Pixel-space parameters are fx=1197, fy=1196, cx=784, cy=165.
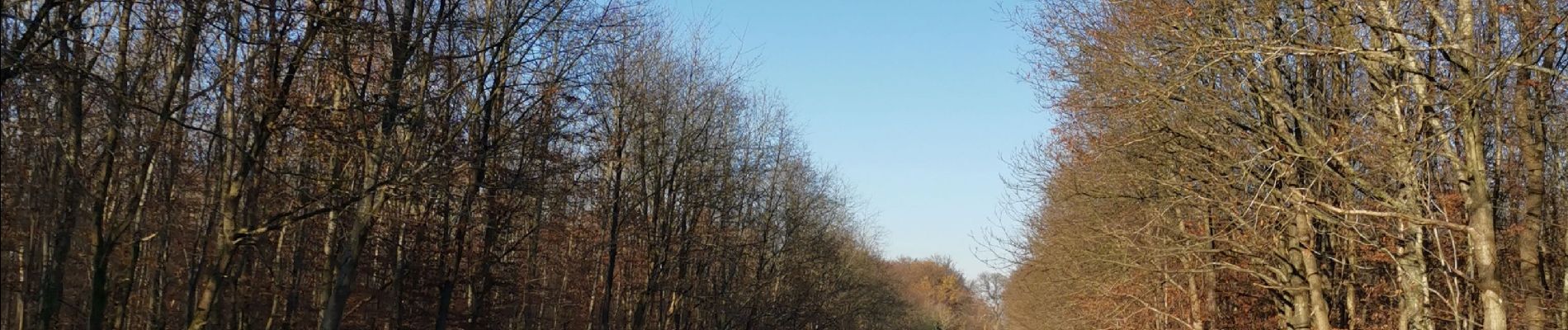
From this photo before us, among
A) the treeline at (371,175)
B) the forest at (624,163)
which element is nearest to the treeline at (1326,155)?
the forest at (624,163)

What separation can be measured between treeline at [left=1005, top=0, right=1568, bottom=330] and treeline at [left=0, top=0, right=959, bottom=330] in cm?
717

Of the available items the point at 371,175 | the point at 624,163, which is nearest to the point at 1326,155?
the point at 371,175

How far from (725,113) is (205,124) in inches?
547

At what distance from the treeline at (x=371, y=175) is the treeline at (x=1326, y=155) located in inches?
282

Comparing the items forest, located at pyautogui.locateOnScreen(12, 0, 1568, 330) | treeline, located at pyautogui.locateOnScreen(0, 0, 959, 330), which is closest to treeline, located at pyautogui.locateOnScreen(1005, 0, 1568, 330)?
forest, located at pyautogui.locateOnScreen(12, 0, 1568, 330)

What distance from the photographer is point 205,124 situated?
17.0 metres

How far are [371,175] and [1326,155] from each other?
1018 cm

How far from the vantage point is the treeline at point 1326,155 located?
9523 millimetres

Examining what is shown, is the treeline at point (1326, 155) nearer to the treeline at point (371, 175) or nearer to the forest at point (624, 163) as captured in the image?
the forest at point (624, 163)

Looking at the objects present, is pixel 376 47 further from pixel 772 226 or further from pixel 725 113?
pixel 772 226

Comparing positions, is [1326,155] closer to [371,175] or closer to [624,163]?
[371,175]

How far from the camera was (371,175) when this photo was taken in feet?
42.3

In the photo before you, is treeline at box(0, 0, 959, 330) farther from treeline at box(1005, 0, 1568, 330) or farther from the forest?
treeline at box(1005, 0, 1568, 330)

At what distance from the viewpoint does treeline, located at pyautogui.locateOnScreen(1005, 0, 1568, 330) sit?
31.2 ft
